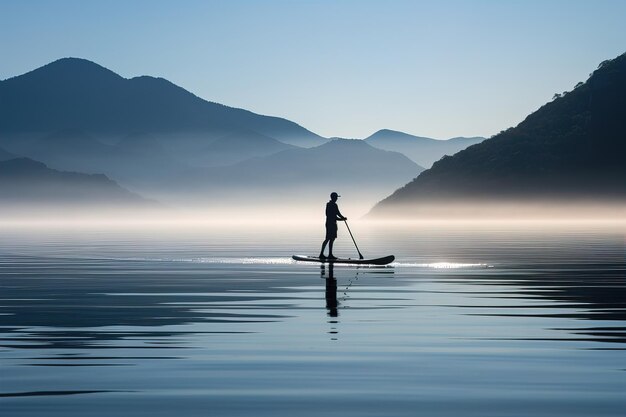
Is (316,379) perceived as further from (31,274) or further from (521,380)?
(31,274)

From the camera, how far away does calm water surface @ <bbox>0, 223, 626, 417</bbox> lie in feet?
46.3

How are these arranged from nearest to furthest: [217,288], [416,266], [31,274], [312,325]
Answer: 1. [312,325]
2. [217,288]
3. [31,274]
4. [416,266]

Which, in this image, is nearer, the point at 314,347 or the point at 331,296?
the point at 314,347

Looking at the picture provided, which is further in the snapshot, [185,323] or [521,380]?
[185,323]

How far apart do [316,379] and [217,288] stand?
17.8 metres

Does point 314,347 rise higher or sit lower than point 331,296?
lower

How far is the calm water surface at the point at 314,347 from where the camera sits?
14.1 m

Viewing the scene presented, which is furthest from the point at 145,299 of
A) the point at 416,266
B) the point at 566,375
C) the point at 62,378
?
the point at 416,266

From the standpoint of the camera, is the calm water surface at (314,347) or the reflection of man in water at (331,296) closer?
the calm water surface at (314,347)

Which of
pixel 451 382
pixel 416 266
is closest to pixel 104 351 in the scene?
pixel 451 382

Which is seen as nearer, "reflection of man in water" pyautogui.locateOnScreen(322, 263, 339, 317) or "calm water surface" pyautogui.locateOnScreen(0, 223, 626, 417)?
"calm water surface" pyautogui.locateOnScreen(0, 223, 626, 417)

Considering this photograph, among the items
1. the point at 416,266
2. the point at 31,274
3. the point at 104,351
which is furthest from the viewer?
the point at 416,266

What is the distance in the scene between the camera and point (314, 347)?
18984mm

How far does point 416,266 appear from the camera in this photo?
45469mm
